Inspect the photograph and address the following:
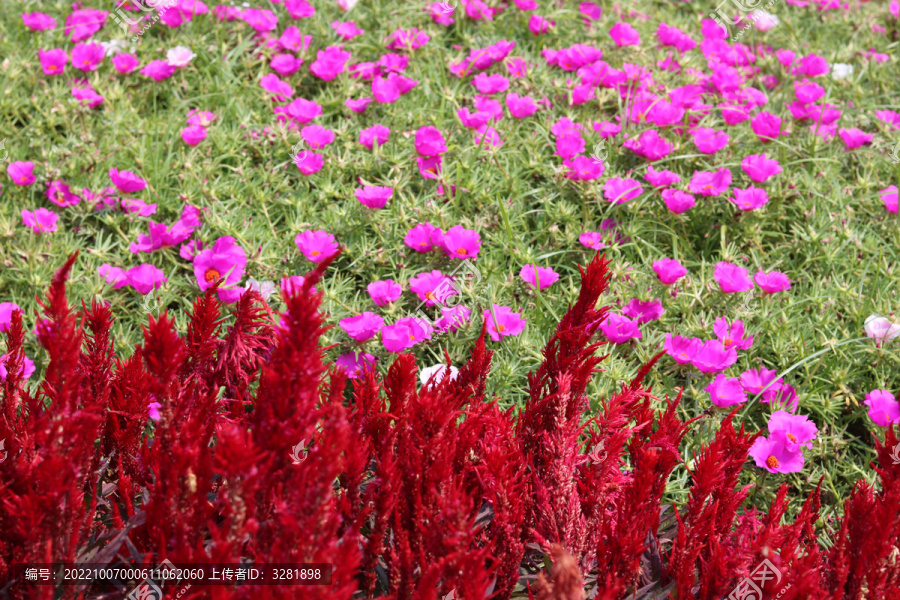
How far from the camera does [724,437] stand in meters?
1.73

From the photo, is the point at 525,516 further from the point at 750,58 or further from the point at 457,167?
the point at 750,58

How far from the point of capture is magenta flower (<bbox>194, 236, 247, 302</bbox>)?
287 cm

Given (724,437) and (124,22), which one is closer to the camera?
(724,437)

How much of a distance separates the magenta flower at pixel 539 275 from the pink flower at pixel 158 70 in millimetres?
2036

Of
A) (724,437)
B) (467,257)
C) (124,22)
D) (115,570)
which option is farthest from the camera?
(124,22)

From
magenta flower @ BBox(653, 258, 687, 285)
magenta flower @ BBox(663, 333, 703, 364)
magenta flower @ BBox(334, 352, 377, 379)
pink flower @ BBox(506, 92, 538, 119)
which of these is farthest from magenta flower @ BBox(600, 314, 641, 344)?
pink flower @ BBox(506, 92, 538, 119)

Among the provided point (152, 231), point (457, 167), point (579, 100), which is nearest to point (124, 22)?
point (152, 231)

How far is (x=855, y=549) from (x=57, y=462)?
1492mm

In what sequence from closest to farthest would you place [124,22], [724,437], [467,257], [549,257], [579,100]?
1. [724,437]
2. [467,257]
3. [549,257]
4. [579,100]
5. [124,22]

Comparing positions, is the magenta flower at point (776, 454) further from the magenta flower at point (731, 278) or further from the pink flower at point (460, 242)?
the pink flower at point (460, 242)

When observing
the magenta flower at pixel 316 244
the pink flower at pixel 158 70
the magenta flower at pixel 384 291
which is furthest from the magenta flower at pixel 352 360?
the pink flower at pixel 158 70

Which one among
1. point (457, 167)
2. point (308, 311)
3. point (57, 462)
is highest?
point (308, 311)

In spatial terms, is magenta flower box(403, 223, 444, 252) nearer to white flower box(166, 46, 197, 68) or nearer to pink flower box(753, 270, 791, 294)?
pink flower box(753, 270, 791, 294)

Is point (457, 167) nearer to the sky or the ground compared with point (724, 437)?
nearer to the ground
